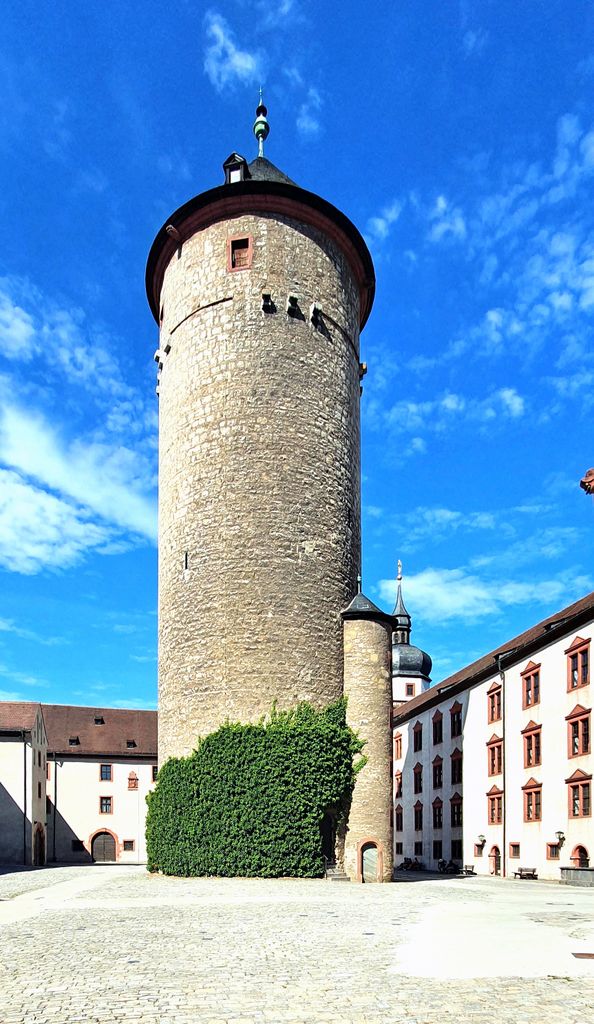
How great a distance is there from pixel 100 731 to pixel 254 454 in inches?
1212

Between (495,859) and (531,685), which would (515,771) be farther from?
(495,859)

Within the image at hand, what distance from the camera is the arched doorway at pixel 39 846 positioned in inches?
1593

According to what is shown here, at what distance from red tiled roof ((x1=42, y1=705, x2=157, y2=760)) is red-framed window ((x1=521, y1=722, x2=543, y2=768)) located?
24960mm

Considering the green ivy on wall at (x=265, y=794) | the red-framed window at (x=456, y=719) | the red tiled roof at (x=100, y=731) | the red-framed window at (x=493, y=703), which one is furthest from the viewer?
the red tiled roof at (x=100, y=731)

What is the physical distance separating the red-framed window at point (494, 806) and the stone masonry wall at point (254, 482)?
11.3 m

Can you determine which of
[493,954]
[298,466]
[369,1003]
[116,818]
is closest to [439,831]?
[116,818]

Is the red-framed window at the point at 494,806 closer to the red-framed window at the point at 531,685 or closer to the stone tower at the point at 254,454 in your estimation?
the red-framed window at the point at 531,685

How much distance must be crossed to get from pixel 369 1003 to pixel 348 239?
25671 millimetres

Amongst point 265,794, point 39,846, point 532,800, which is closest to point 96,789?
point 39,846

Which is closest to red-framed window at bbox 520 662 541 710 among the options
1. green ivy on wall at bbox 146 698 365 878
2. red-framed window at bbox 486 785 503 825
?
red-framed window at bbox 486 785 503 825

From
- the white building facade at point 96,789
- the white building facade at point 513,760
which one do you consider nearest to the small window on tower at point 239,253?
the white building facade at point 513,760

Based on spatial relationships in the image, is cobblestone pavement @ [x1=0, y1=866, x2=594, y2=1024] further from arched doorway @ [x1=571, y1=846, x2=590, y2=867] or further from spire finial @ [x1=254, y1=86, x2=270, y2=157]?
spire finial @ [x1=254, y1=86, x2=270, y2=157]

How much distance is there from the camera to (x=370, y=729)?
24.7 m

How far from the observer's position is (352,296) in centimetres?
3027
